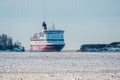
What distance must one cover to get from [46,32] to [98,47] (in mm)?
24351

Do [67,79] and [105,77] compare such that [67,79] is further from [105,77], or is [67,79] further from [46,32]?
[46,32]

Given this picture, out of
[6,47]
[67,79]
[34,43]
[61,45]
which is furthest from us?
[6,47]

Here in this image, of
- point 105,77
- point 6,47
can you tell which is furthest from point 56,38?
point 105,77

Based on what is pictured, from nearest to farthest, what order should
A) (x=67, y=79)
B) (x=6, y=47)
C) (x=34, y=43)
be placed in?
(x=67, y=79) < (x=34, y=43) < (x=6, y=47)

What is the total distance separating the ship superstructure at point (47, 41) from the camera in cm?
11320

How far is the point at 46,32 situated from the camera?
119 m

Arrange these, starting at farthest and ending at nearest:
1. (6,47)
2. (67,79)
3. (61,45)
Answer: (6,47) < (61,45) < (67,79)

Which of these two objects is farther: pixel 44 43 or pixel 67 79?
pixel 44 43

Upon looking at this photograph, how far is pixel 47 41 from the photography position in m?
116

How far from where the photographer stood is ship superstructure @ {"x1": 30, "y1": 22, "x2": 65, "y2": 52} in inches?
4457

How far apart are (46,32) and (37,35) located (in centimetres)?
441

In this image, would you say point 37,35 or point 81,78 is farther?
point 37,35

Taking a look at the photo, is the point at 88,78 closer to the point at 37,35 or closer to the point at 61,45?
the point at 61,45

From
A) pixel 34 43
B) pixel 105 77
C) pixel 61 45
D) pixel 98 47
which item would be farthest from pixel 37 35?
pixel 105 77
